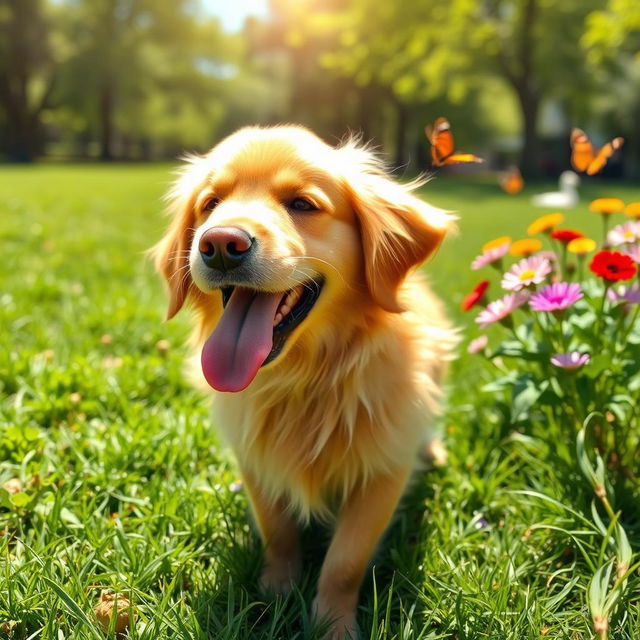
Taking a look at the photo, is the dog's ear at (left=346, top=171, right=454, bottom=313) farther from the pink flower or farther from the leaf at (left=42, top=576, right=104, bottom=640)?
the leaf at (left=42, top=576, right=104, bottom=640)

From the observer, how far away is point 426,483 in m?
2.55

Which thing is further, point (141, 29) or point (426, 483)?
point (141, 29)

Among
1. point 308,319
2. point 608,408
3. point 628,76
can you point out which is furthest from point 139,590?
point 628,76

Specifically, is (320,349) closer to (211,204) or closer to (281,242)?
(281,242)

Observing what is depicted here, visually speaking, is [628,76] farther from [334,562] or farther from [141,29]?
[334,562]

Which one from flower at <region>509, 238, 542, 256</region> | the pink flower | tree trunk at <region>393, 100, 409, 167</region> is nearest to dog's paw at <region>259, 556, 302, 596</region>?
flower at <region>509, 238, 542, 256</region>

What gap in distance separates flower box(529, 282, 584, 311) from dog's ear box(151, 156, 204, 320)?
1250 millimetres

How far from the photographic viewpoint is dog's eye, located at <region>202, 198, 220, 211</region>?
7.09 feet

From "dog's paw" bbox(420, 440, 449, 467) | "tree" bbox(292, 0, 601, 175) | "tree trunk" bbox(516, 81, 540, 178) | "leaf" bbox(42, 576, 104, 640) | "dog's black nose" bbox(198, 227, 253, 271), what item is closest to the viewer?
"leaf" bbox(42, 576, 104, 640)

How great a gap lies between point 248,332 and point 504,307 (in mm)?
996

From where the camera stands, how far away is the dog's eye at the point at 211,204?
85.0 inches

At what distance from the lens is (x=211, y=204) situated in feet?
7.14

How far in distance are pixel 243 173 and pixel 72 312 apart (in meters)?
2.63

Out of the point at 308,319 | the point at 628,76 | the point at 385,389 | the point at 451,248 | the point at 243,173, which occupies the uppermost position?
the point at 628,76
